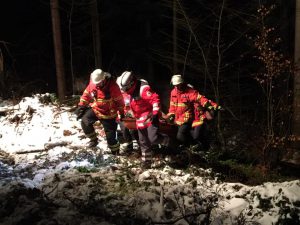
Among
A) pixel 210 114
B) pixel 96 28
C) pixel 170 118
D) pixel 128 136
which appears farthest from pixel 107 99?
→ pixel 96 28

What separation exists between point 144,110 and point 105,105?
113cm

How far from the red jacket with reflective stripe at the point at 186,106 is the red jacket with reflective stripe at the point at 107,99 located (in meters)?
1.24

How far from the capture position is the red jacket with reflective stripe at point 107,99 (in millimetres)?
9016

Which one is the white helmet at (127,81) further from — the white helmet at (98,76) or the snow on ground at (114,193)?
the snow on ground at (114,193)

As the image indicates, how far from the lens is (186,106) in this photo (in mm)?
8891

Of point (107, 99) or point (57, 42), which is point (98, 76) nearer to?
point (107, 99)

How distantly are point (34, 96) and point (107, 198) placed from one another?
7.46 m

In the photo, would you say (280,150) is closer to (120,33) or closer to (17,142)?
(17,142)

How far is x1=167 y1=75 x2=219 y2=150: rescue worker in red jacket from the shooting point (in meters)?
8.82

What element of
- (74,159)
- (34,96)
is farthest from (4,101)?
(74,159)

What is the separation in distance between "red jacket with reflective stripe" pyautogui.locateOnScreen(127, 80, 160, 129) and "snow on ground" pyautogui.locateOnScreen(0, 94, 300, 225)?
977mm

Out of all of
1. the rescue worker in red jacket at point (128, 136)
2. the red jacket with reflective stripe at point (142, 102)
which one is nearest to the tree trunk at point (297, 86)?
the red jacket with reflective stripe at point (142, 102)

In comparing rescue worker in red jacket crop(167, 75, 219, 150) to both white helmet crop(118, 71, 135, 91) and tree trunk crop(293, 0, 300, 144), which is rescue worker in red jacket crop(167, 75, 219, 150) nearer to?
white helmet crop(118, 71, 135, 91)

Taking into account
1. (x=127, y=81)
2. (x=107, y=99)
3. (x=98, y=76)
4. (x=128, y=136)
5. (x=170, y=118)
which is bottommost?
(x=128, y=136)
